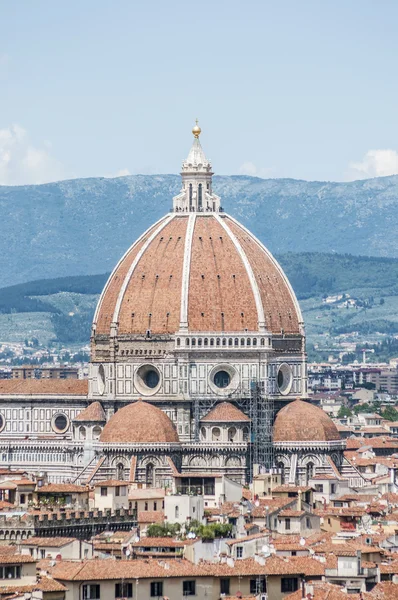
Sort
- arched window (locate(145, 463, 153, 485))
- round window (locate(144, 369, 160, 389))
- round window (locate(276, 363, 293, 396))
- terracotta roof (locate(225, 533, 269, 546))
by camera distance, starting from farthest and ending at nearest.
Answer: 1. round window (locate(276, 363, 293, 396))
2. round window (locate(144, 369, 160, 389))
3. arched window (locate(145, 463, 153, 485))
4. terracotta roof (locate(225, 533, 269, 546))

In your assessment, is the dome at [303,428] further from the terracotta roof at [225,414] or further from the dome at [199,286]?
the dome at [199,286]

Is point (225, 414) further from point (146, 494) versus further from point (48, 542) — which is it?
point (48, 542)

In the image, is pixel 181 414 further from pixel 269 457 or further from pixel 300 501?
pixel 300 501

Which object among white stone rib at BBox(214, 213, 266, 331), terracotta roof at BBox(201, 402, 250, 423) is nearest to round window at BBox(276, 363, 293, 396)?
white stone rib at BBox(214, 213, 266, 331)

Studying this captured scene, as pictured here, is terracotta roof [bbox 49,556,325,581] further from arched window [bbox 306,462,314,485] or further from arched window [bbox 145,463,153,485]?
arched window [bbox 306,462,314,485]

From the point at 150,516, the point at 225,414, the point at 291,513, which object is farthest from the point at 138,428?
the point at 291,513
